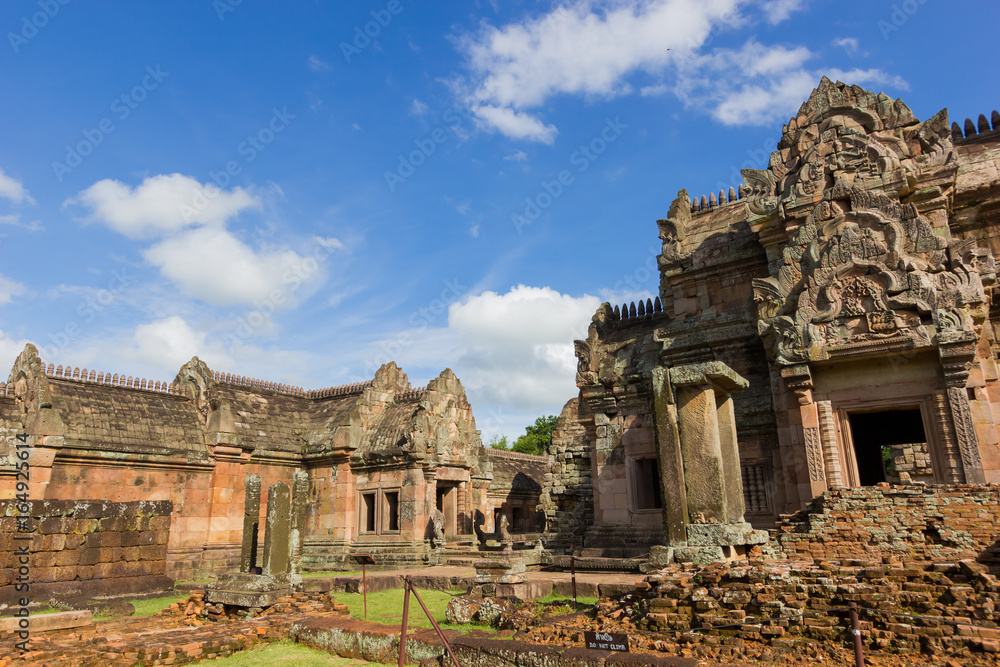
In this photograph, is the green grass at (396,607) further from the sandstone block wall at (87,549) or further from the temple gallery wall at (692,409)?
the sandstone block wall at (87,549)

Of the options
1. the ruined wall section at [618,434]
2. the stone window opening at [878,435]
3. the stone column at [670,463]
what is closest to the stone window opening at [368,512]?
the ruined wall section at [618,434]

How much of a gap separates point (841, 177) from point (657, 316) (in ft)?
19.4

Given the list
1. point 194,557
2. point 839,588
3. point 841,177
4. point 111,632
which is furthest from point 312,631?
point 841,177

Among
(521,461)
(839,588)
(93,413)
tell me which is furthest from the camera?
(521,461)

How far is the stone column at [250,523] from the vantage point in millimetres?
12585

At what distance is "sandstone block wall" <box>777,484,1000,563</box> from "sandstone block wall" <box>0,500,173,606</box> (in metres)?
11.8

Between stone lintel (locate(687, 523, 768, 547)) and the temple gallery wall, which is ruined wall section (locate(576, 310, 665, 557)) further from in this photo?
stone lintel (locate(687, 523, 768, 547))

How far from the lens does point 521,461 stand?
31.2 m

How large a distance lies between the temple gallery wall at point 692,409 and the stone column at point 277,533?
604mm

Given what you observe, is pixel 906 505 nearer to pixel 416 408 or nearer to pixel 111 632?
pixel 111 632

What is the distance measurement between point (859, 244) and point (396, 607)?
11020 mm

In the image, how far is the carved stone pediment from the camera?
1145 cm

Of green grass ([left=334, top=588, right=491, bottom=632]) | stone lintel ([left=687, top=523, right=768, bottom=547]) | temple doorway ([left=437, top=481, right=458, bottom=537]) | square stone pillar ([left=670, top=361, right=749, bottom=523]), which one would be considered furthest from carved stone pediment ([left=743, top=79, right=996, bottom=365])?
temple doorway ([left=437, top=481, right=458, bottom=537])

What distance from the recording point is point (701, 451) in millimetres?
9867
